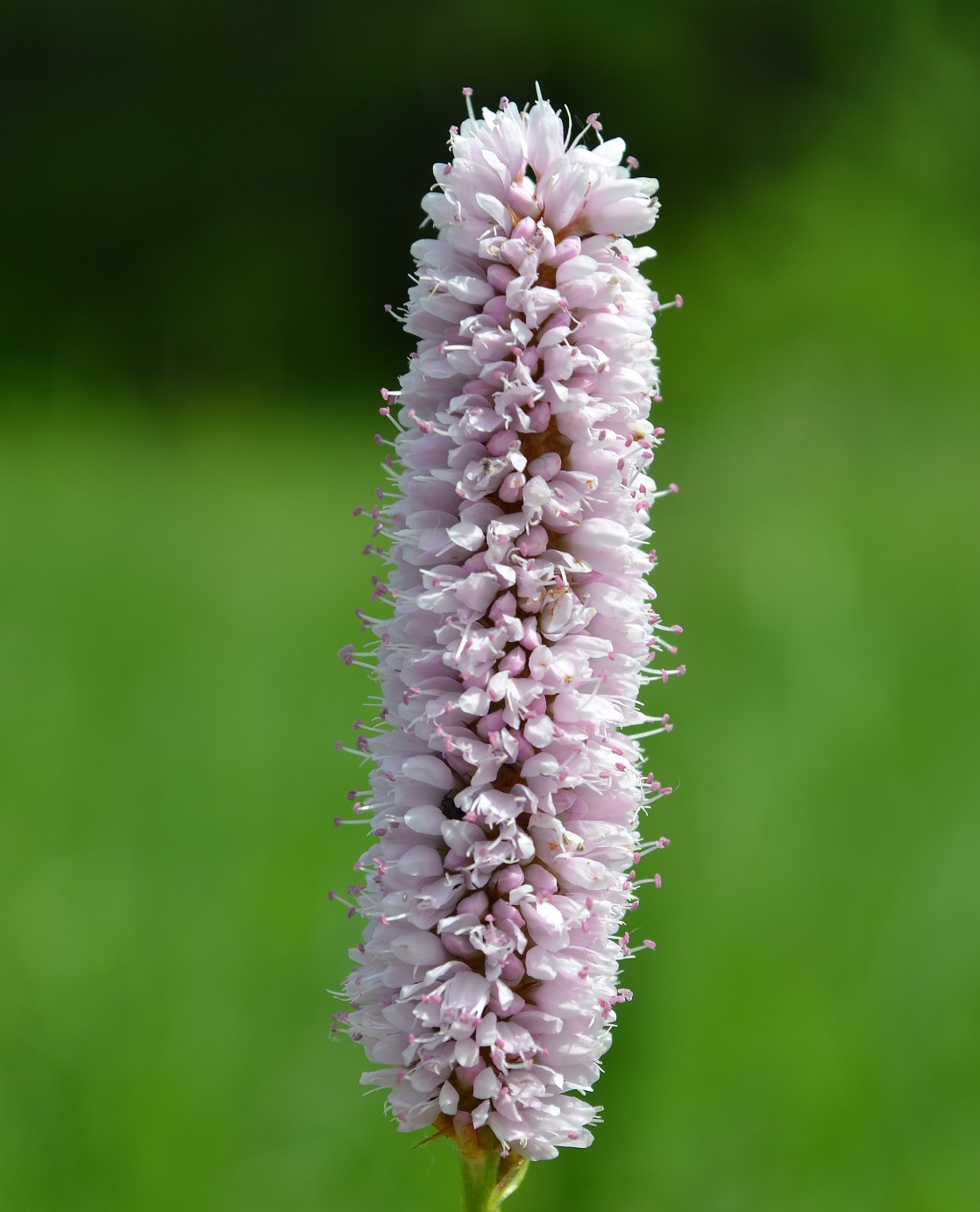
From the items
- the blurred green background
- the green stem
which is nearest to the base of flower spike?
the green stem

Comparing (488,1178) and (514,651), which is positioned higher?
(514,651)

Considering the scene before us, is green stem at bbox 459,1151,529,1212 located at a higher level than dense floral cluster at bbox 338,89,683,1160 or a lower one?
lower

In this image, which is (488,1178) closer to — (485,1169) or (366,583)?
(485,1169)

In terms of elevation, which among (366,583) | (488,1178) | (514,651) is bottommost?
(488,1178)

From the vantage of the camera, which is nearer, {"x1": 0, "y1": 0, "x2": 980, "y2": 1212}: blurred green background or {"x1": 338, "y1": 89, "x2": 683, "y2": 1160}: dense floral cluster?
{"x1": 338, "y1": 89, "x2": 683, "y2": 1160}: dense floral cluster

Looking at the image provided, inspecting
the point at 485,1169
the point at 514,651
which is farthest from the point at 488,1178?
the point at 514,651

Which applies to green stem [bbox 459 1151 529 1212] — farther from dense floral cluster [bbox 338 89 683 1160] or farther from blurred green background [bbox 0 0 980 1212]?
blurred green background [bbox 0 0 980 1212]

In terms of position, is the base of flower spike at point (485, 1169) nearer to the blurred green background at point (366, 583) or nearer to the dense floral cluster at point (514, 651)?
the dense floral cluster at point (514, 651)
